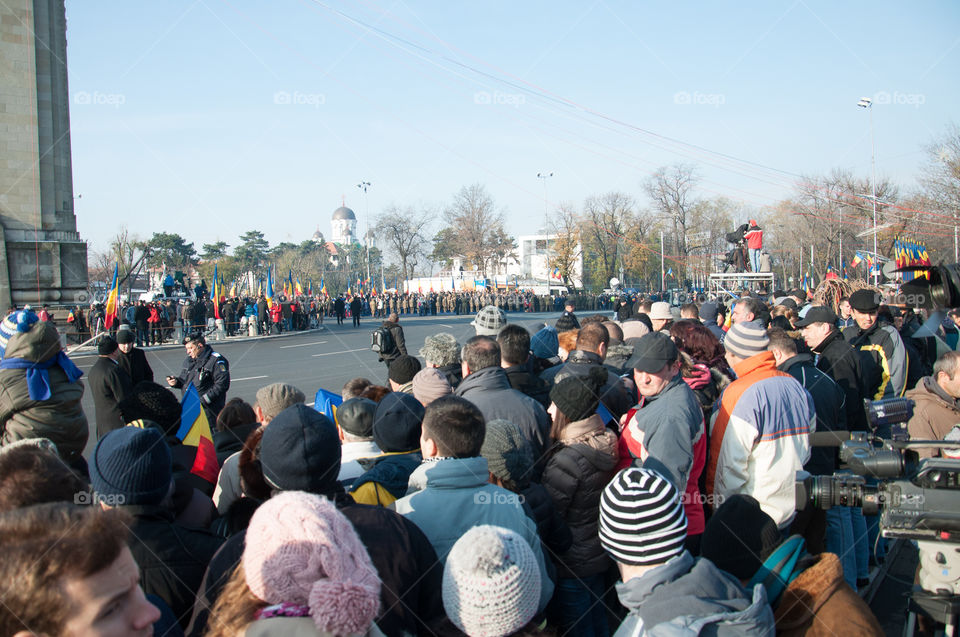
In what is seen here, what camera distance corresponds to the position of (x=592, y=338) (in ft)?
20.9

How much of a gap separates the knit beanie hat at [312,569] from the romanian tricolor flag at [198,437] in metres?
3.07

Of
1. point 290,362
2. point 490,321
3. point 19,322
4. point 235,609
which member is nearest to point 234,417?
point 19,322

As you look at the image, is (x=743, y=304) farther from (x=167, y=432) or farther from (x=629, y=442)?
(x=167, y=432)

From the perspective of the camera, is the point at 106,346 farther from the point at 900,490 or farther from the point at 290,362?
the point at 290,362

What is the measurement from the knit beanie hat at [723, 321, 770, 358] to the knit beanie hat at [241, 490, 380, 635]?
3.25 metres

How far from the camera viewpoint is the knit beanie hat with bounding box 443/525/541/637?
202 centimetres

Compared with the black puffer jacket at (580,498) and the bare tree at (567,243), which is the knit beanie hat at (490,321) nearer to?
the black puffer jacket at (580,498)

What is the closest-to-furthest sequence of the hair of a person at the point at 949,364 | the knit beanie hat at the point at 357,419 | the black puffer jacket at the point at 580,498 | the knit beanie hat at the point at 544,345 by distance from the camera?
1. the black puffer jacket at the point at 580,498
2. the knit beanie hat at the point at 357,419
3. the hair of a person at the point at 949,364
4. the knit beanie hat at the point at 544,345

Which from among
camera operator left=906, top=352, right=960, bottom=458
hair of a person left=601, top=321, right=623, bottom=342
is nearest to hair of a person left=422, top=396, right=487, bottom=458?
camera operator left=906, top=352, right=960, bottom=458

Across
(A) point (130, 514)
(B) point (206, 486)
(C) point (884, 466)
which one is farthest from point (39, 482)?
(C) point (884, 466)

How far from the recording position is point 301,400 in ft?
16.2

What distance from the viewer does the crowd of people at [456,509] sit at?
1.80 m

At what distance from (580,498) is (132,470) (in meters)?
2.20

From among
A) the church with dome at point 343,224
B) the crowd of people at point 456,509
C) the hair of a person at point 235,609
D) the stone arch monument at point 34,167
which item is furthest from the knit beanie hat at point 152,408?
the church with dome at point 343,224
